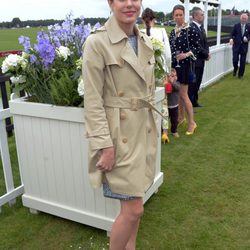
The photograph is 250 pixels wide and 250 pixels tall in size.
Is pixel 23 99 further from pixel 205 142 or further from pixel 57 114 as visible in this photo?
pixel 205 142

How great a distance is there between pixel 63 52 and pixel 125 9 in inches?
39.7

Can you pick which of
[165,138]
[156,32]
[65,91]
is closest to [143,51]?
[65,91]

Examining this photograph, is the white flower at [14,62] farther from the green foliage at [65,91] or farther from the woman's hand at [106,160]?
the woman's hand at [106,160]

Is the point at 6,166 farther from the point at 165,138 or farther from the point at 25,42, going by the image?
the point at 165,138

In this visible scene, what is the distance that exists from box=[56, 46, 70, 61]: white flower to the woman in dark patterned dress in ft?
9.03

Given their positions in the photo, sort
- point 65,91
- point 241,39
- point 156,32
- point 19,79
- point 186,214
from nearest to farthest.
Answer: point 65,91 < point 19,79 < point 186,214 < point 156,32 < point 241,39

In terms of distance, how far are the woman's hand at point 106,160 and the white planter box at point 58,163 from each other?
0.69 m

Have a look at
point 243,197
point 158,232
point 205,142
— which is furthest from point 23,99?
point 205,142

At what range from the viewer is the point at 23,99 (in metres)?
2.94

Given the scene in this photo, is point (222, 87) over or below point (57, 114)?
below

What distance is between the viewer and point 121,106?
197cm

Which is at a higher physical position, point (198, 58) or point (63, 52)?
point (63, 52)

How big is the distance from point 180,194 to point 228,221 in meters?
0.60

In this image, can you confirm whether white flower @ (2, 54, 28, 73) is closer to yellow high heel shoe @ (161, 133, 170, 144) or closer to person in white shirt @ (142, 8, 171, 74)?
person in white shirt @ (142, 8, 171, 74)
